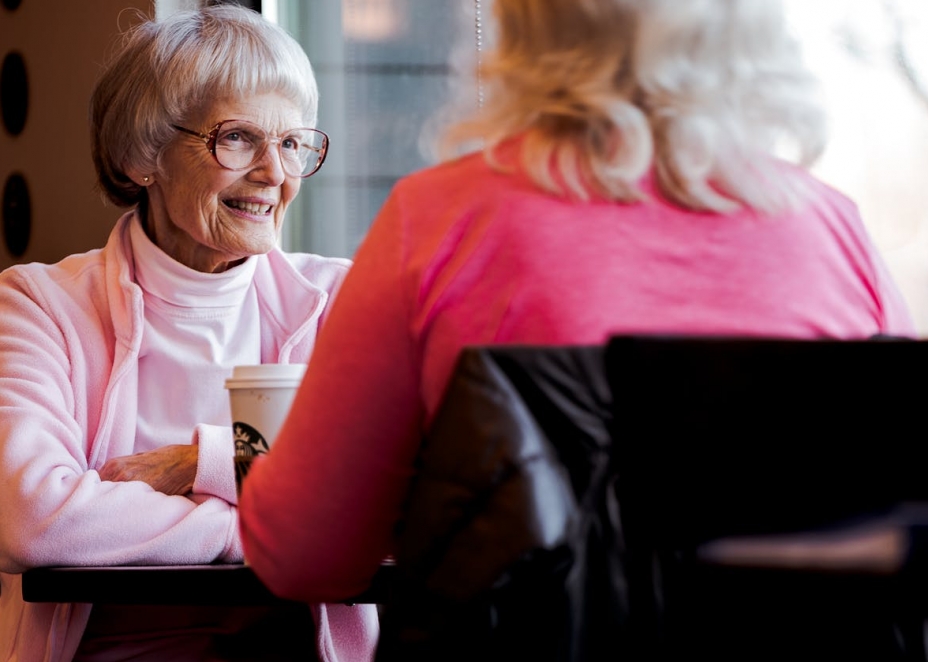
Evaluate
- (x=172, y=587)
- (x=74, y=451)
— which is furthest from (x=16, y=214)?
(x=172, y=587)

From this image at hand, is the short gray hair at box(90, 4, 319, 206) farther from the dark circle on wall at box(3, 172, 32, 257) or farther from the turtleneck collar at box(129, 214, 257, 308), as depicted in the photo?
the dark circle on wall at box(3, 172, 32, 257)

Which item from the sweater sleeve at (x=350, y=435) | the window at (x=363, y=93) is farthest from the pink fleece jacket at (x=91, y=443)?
the window at (x=363, y=93)

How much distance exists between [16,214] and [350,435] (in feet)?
10.4

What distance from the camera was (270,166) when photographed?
6.64 feet

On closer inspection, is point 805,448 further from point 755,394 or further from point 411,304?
point 411,304

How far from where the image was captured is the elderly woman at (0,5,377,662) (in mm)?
1486

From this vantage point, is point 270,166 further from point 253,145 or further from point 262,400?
point 262,400

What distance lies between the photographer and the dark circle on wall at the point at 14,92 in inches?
145

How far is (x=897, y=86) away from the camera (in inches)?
95.5

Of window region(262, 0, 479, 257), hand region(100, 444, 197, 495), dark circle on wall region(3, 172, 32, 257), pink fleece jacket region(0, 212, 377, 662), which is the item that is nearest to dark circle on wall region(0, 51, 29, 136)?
dark circle on wall region(3, 172, 32, 257)

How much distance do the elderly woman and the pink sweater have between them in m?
0.60

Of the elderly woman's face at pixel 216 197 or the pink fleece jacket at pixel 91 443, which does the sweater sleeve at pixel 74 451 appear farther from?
the elderly woman's face at pixel 216 197

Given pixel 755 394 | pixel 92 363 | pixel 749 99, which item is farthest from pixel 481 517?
pixel 92 363

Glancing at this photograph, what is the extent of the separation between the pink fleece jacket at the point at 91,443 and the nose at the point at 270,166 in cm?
14
